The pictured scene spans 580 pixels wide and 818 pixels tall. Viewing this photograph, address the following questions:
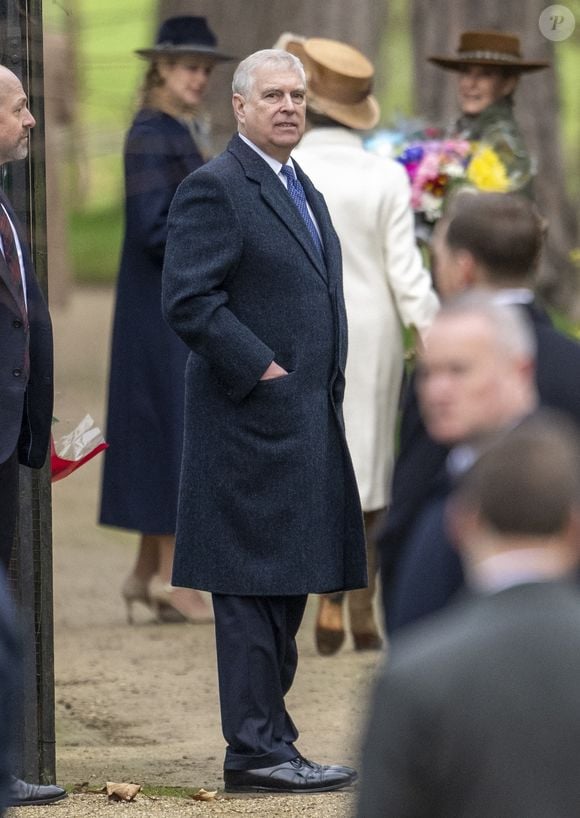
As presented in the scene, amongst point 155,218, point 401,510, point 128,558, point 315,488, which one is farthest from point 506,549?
point 128,558

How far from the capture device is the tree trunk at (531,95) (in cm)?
1308

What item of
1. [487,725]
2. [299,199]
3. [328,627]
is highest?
[487,725]

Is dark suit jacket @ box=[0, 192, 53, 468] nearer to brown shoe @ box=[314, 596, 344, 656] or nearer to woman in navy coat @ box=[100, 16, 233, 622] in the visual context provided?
brown shoe @ box=[314, 596, 344, 656]

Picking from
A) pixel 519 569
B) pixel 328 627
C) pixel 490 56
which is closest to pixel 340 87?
pixel 490 56

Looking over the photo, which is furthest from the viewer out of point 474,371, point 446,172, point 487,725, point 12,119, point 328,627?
point 446,172

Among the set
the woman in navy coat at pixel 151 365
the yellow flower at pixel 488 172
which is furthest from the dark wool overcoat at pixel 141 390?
the yellow flower at pixel 488 172

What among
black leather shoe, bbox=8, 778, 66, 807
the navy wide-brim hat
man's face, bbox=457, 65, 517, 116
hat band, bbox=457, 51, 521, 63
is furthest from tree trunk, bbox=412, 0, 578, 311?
black leather shoe, bbox=8, 778, 66, 807

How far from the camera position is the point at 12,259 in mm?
4609

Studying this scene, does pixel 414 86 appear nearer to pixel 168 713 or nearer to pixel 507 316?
pixel 168 713

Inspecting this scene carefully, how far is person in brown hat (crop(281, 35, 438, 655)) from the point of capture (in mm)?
6566

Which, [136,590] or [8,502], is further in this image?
[136,590]

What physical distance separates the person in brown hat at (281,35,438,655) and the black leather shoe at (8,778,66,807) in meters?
2.14

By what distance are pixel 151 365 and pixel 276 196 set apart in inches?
103

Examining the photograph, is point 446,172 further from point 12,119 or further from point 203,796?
point 203,796
